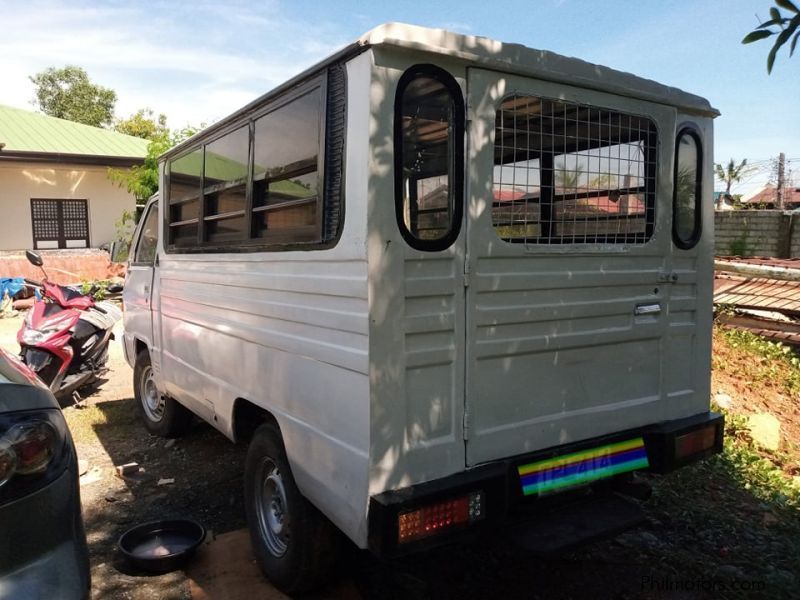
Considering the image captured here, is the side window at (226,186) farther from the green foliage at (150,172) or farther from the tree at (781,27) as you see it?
the green foliage at (150,172)

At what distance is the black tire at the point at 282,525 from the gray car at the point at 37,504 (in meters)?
1.15

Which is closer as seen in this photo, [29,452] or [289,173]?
[29,452]

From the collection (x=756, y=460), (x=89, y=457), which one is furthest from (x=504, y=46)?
(x=89, y=457)

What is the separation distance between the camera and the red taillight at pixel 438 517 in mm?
2350

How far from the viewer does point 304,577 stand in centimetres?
291

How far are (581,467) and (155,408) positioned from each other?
4.01 metres

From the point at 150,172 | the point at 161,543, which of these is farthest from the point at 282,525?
the point at 150,172

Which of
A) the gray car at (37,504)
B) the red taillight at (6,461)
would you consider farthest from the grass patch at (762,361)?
the red taillight at (6,461)

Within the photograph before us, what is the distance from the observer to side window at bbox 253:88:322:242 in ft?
9.03

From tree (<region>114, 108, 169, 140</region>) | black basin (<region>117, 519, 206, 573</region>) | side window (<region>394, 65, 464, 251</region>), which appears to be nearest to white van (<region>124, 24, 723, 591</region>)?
side window (<region>394, 65, 464, 251</region>)

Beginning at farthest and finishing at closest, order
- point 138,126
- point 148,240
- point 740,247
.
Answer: point 138,126, point 740,247, point 148,240

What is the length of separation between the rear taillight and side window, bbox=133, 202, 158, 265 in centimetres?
341

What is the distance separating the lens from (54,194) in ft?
51.8

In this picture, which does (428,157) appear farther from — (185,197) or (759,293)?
(759,293)
